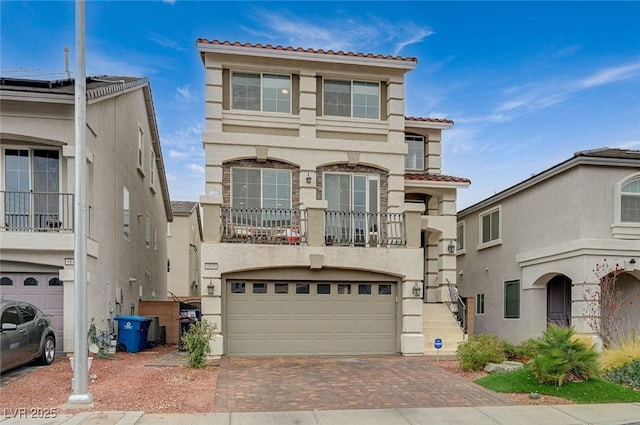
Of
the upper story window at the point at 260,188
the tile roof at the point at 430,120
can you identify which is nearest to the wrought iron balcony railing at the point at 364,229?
the upper story window at the point at 260,188

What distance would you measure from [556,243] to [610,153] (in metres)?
2.98

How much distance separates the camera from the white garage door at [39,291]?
11.0 m

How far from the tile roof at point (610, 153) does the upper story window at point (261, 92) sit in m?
8.77

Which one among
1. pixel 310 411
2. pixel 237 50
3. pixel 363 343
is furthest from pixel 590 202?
pixel 237 50

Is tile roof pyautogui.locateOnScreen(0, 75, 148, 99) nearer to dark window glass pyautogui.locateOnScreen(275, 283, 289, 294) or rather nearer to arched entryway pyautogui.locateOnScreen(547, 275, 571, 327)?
dark window glass pyautogui.locateOnScreen(275, 283, 289, 294)

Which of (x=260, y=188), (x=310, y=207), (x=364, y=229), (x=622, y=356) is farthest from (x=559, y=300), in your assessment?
(x=260, y=188)

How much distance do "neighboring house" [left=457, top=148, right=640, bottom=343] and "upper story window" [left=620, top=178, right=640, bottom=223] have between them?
0.09 ft

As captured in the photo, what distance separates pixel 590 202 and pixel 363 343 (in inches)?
296

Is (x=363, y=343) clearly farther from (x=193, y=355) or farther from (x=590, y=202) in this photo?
(x=590, y=202)

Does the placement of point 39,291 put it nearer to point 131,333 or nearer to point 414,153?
point 131,333

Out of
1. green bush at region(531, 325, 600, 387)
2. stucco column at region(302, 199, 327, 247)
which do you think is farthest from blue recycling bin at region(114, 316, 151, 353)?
green bush at region(531, 325, 600, 387)

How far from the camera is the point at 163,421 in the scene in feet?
20.7

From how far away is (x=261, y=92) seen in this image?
1387 cm

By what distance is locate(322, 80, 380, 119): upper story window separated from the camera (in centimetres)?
1434
